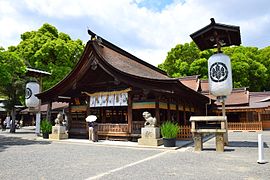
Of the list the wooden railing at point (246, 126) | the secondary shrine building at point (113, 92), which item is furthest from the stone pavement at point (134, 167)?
the wooden railing at point (246, 126)

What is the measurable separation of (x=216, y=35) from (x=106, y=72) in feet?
21.2

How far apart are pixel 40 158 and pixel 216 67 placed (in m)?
8.59

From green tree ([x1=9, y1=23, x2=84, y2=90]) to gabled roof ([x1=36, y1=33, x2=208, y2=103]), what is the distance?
8.05m

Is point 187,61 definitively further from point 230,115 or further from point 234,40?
point 234,40

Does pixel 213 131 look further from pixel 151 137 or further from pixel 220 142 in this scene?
pixel 151 137

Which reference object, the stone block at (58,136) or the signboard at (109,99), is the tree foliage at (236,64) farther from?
the stone block at (58,136)

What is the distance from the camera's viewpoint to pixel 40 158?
8516mm

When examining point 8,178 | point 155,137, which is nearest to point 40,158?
point 8,178

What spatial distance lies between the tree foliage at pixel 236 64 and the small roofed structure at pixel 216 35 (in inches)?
873

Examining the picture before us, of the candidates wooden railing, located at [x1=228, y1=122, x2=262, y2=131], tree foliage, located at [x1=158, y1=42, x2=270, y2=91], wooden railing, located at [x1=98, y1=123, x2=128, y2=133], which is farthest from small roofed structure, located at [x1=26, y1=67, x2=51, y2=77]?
tree foliage, located at [x1=158, y1=42, x2=270, y2=91]

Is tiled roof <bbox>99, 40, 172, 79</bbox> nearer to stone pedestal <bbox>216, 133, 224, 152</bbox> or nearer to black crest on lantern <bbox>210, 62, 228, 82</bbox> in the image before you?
black crest on lantern <bbox>210, 62, 228, 82</bbox>

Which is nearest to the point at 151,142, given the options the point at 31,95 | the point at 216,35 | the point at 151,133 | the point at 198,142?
the point at 151,133

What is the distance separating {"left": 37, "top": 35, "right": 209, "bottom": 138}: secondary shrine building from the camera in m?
13.0

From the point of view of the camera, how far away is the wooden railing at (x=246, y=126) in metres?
23.7
